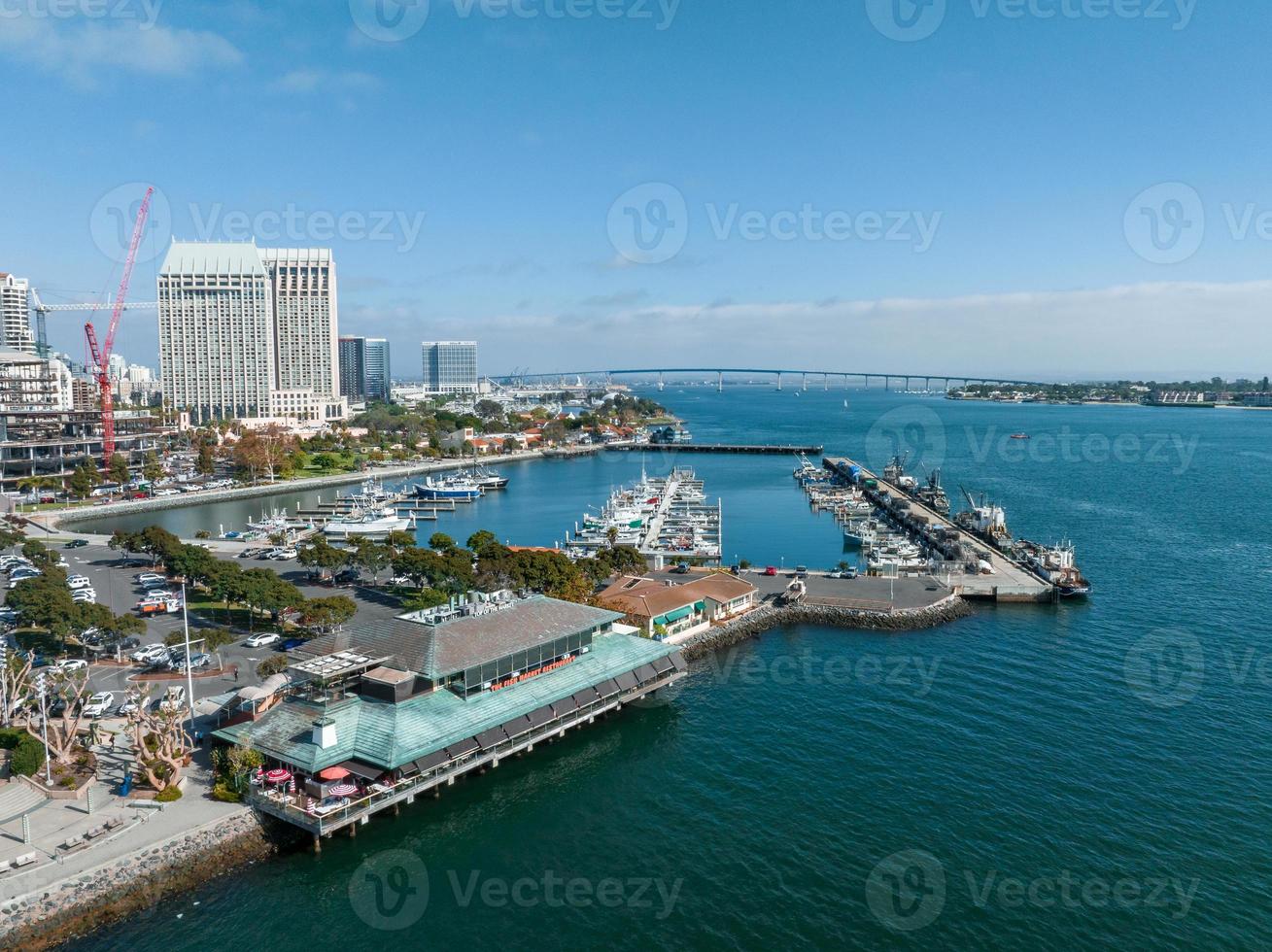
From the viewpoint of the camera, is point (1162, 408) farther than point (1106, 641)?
Yes

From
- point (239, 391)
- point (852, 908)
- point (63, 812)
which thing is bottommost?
point (852, 908)

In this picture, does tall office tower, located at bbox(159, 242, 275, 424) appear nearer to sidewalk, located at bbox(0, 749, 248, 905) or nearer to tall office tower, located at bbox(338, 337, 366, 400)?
tall office tower, located at bbox(338, 337, 366, 400)

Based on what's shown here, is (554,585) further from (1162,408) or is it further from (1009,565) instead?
(1162,408)

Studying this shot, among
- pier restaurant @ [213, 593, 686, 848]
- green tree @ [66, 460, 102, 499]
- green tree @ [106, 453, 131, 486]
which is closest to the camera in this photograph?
pier restaurant @ [213, 593, 686, 848]

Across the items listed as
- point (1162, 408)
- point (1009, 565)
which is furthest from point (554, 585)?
point (1162, 408)

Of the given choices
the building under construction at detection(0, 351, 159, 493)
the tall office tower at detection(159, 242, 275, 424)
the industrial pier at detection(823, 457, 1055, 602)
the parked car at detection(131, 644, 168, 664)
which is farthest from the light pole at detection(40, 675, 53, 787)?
the tall office tower at detection(159, 242, 275, 424)

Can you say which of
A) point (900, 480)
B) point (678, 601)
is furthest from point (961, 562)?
point (900, 480)
